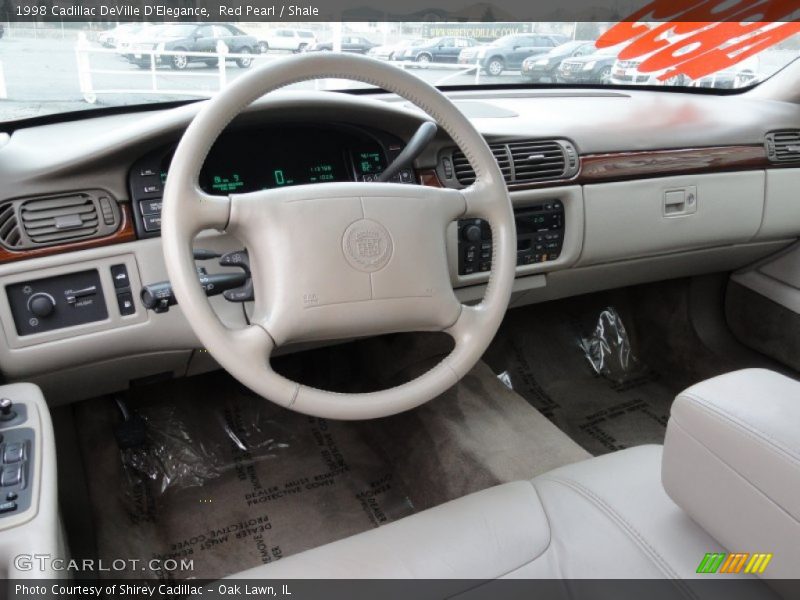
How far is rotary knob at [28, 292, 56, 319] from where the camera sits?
123cm

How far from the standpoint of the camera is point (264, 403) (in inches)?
76.3

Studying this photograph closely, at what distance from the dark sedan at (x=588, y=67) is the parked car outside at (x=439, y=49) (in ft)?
1.46

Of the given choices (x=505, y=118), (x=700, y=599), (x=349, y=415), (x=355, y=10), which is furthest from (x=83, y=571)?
(x=505, y=118)

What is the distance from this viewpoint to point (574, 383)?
2.27 m

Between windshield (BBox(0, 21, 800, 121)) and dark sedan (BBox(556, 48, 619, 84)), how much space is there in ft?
0.07

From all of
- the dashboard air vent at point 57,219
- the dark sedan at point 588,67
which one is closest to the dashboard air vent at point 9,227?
the dashboard air vent at point 57,219

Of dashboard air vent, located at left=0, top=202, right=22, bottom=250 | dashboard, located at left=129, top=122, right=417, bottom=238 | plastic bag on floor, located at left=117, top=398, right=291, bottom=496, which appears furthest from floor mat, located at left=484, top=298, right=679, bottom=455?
dashboard air vent, located at left=0, top=202, right=22, bottom=250

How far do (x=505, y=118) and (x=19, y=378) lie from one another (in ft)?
4.07

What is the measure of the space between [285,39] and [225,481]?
1.06m

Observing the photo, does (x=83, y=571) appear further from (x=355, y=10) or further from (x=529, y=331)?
(x=529, y=331)

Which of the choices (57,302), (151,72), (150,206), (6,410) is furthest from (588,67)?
(6,410)

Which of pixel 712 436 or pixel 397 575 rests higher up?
pixel 712 436

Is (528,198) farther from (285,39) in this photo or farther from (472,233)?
(285,39)

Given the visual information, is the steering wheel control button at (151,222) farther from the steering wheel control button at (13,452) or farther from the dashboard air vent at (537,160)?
the dashboard air vent at (537,160)
